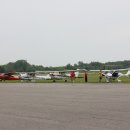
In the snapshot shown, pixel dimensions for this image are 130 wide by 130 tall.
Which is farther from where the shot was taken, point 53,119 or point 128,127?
point 53,119

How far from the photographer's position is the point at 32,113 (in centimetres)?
1435

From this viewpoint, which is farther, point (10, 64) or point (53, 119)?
point (10, 64)

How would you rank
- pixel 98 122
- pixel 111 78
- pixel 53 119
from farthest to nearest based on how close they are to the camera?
pixel 111 78 → pixel 53 119 → pixel 98 122

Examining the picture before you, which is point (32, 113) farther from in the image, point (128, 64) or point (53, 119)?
point (128, 64)

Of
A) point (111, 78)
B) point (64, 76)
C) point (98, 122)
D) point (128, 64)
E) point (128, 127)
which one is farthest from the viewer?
point (128, 64)

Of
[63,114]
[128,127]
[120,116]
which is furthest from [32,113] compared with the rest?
[128,127]

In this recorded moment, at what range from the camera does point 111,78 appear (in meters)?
54.3

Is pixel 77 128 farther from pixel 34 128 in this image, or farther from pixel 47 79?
pixel 47 79

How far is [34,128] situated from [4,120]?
6.98 ft

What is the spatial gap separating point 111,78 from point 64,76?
10368mm

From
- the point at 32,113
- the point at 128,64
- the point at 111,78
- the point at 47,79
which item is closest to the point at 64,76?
the point at 47,79

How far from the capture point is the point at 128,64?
136875 mm

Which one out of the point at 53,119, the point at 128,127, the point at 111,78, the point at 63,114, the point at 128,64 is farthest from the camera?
the point at 128,64

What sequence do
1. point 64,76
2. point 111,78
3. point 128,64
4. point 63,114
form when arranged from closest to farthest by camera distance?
1. point 63,114
2. point 111,78
3. point 64,76
4. point 128,64
